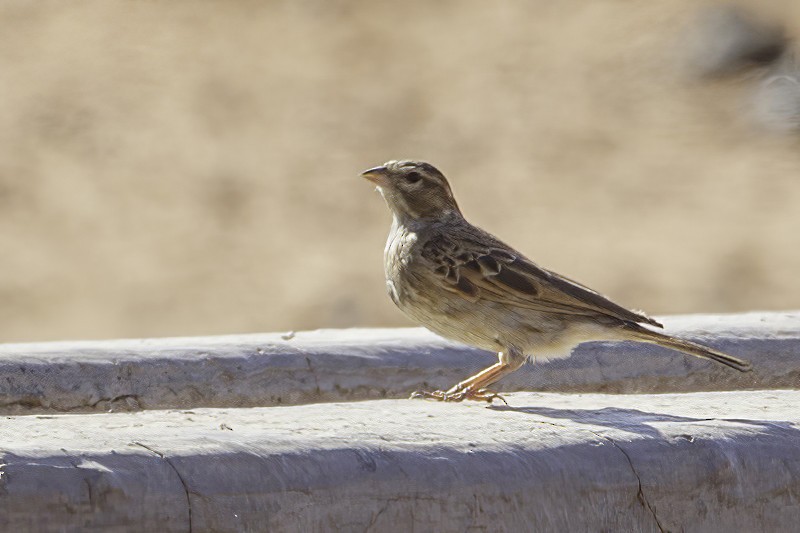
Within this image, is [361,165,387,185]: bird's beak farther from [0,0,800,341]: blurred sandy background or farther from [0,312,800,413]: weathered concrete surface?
[0,0,800,341]: blurred sandy background

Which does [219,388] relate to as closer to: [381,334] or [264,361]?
[264,361]

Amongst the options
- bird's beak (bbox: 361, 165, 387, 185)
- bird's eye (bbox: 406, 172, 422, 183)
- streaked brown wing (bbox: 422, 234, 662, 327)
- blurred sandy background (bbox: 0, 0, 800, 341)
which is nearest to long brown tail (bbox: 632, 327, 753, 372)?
streaked brown wing (bbox: 422, 234, 662, 327)

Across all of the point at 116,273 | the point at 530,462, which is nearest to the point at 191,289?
the point at 116,273

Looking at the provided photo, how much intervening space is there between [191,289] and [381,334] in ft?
37.7

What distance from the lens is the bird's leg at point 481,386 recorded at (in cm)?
548

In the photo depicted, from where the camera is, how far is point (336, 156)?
21.3 meters

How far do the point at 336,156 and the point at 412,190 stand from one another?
49.8 feet

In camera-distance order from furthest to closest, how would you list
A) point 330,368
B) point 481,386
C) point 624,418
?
point 330,368 < point 481,386 < point 624,418

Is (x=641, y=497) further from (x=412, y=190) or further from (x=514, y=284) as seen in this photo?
(x=412, y=190)

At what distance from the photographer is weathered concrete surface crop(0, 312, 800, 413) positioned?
5.63 metres

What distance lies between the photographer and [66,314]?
16.8m

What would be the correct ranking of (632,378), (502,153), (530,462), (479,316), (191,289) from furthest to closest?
1. (502,153)
2. (191,289)
3. (632,378)
4. (479,316)
5. (530,462)

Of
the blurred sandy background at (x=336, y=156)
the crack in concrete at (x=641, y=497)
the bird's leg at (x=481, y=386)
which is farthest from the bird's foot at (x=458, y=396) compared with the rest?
the blurred sandy background at (x=336, y=156)

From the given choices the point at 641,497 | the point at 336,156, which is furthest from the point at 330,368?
the point at 336,156
